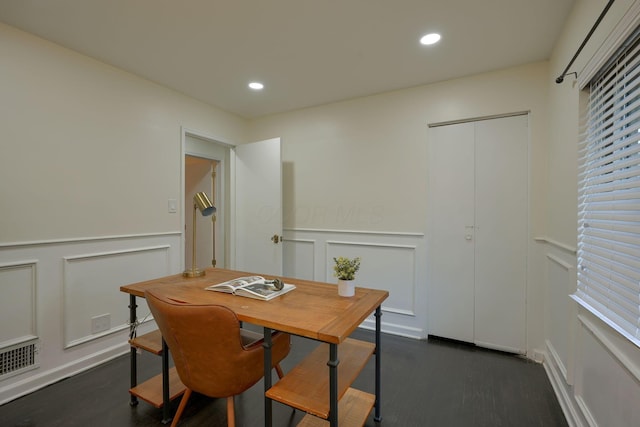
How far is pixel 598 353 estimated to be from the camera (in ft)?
4.50

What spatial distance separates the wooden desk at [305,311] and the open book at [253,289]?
3 centimetres

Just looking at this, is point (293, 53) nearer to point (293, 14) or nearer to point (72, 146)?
point (293, 14)

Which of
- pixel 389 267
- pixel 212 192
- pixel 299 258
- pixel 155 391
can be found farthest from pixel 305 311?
pixel 212 192

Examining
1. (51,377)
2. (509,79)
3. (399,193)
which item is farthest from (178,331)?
(509,79)

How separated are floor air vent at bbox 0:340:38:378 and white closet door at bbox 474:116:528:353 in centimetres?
344

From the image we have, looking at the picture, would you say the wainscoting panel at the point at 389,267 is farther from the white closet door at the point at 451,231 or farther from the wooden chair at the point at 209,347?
the wooden chair at the point at 209,347

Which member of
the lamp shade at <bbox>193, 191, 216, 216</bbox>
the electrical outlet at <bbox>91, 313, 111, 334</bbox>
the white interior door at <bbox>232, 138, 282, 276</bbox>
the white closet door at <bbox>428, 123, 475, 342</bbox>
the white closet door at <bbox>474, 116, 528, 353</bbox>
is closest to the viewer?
the lamp shade at <bbox>193, 191, 216, 216</bbox>

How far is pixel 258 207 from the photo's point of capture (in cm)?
351

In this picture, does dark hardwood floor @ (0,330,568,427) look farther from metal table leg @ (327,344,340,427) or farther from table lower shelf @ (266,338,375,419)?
metal table leg @ (327,344,340,427)

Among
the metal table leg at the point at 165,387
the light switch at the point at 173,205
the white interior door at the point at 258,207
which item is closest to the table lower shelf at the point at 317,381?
the metal table leg at the point at 165,387

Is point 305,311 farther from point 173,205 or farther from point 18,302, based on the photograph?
point 173,205

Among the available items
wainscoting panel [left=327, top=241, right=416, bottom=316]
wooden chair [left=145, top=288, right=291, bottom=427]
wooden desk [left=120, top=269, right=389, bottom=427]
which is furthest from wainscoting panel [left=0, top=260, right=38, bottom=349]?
wainscoting panel [left=327, top=241, right=416, bottom=316]

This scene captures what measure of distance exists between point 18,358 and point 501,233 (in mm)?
3715

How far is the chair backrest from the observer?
1.21 meters
